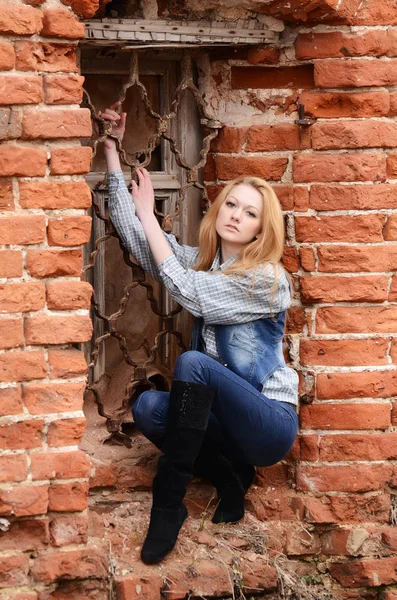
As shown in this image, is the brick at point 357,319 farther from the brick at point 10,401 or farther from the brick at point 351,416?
the brick at point 10,401

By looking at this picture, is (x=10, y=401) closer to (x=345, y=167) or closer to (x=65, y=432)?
(x=65, y=432)

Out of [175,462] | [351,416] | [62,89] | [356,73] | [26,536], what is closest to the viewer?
[62,89]

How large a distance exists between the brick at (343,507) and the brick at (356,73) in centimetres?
153

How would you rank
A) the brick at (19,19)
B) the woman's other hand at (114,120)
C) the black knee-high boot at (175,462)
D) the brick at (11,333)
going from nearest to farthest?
1. the brick at (19,19)
2. the brick at (11,333)
3. the black knee-high boot at (175,462)
4. the woman's other hand at (114,120)

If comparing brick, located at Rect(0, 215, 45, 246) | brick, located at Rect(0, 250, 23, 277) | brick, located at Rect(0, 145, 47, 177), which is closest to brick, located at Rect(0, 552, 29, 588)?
brick, located at Rect(0, 250, 23, 277)

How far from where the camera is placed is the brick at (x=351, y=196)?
3348 millimetres

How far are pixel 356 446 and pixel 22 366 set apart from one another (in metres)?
1.30

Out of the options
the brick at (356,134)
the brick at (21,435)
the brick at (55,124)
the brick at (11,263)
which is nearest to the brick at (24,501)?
the brick at (21,435)

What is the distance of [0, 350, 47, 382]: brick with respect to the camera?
9.73 ft

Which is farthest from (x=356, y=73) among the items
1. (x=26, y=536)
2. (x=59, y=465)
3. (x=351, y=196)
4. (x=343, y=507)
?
(x=26, y=536)

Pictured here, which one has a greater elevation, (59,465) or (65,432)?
(65,432)

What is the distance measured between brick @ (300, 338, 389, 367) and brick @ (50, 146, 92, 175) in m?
1.08

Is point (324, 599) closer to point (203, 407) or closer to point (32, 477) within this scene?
point (203, 407)

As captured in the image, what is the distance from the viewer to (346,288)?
3.38 m
